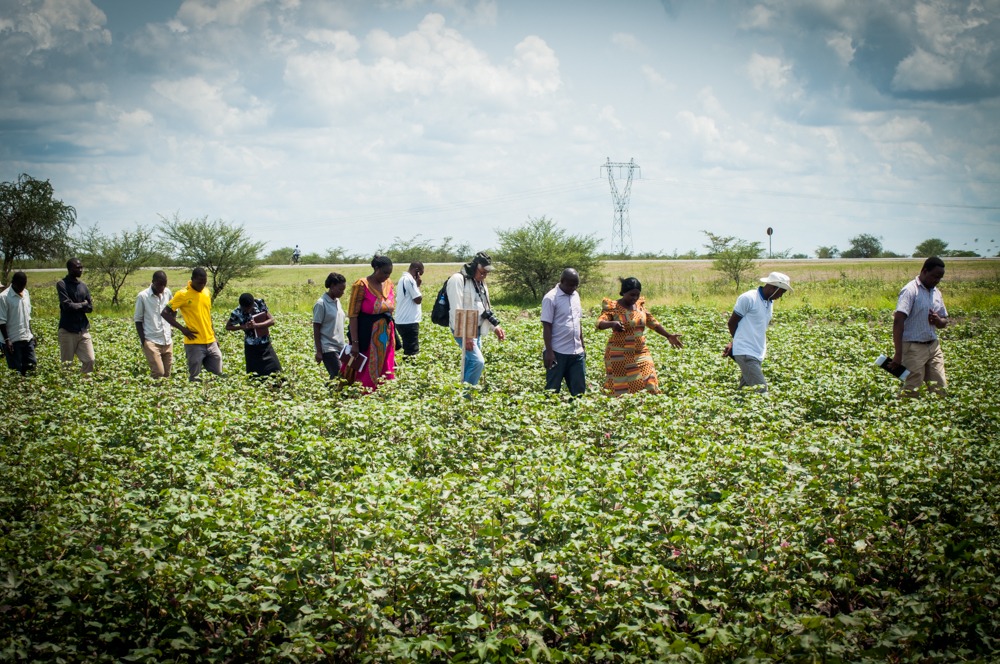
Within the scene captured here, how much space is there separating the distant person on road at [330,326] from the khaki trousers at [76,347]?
373 cm

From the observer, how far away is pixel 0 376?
Result: 10.1 meters

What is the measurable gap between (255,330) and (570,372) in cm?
398

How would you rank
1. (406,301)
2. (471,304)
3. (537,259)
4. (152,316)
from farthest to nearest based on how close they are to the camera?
1. (537,259)
2. (406,301)
3. (152,316)
4. (471,304)

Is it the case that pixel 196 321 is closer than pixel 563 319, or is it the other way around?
pixel 563 319

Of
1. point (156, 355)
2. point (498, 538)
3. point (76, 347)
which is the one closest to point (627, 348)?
point (498, 538)

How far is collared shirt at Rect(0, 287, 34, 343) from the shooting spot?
10.3 m

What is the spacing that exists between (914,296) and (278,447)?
6.57 metres

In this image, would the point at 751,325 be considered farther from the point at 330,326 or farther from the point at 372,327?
the point at 330,326

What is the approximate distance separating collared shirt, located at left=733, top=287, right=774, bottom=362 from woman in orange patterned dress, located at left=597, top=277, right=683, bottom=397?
939 mm

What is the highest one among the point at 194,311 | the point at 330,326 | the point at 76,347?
the point at 194,311

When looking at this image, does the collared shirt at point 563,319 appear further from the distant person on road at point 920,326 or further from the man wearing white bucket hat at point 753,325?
the distant person on road at point 920,326

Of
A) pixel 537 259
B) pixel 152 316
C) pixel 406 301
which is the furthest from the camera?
pixel 537 259

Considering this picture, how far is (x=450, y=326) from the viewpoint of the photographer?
9516 millimetres

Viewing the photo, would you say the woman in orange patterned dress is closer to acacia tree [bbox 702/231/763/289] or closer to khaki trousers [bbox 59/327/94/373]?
khaki trousers [bbox 59/327/94/373]
